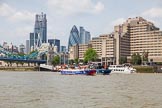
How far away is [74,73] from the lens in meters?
120

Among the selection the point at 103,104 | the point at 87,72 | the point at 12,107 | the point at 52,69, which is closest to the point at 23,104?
the point at 12,107

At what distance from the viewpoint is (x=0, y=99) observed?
36656 millimetres

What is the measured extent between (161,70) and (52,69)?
52823 mm

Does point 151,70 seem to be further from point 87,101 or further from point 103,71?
point 87,101

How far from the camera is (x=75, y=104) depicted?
109ft

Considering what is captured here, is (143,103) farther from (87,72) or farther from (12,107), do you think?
(87,72)

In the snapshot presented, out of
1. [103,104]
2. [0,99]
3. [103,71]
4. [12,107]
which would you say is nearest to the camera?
[12,107]

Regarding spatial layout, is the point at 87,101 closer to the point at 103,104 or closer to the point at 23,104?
the point at 103,104

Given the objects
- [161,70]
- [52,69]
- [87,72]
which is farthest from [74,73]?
[161,70]

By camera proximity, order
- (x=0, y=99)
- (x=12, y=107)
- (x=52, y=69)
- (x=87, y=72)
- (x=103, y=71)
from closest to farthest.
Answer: (x=12, y=107), (x=0, y=99), (x=87, y=72), (x=103, y=71), (x=52, y=69)

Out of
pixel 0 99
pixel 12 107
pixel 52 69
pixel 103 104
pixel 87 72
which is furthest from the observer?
pixel 52 69

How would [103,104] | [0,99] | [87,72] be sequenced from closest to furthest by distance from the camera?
1. [103,104]
2. [0,99]
3. [87,72]

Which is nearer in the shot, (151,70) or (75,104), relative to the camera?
(75,104)

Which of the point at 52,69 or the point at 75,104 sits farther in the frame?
the point at 52,69
